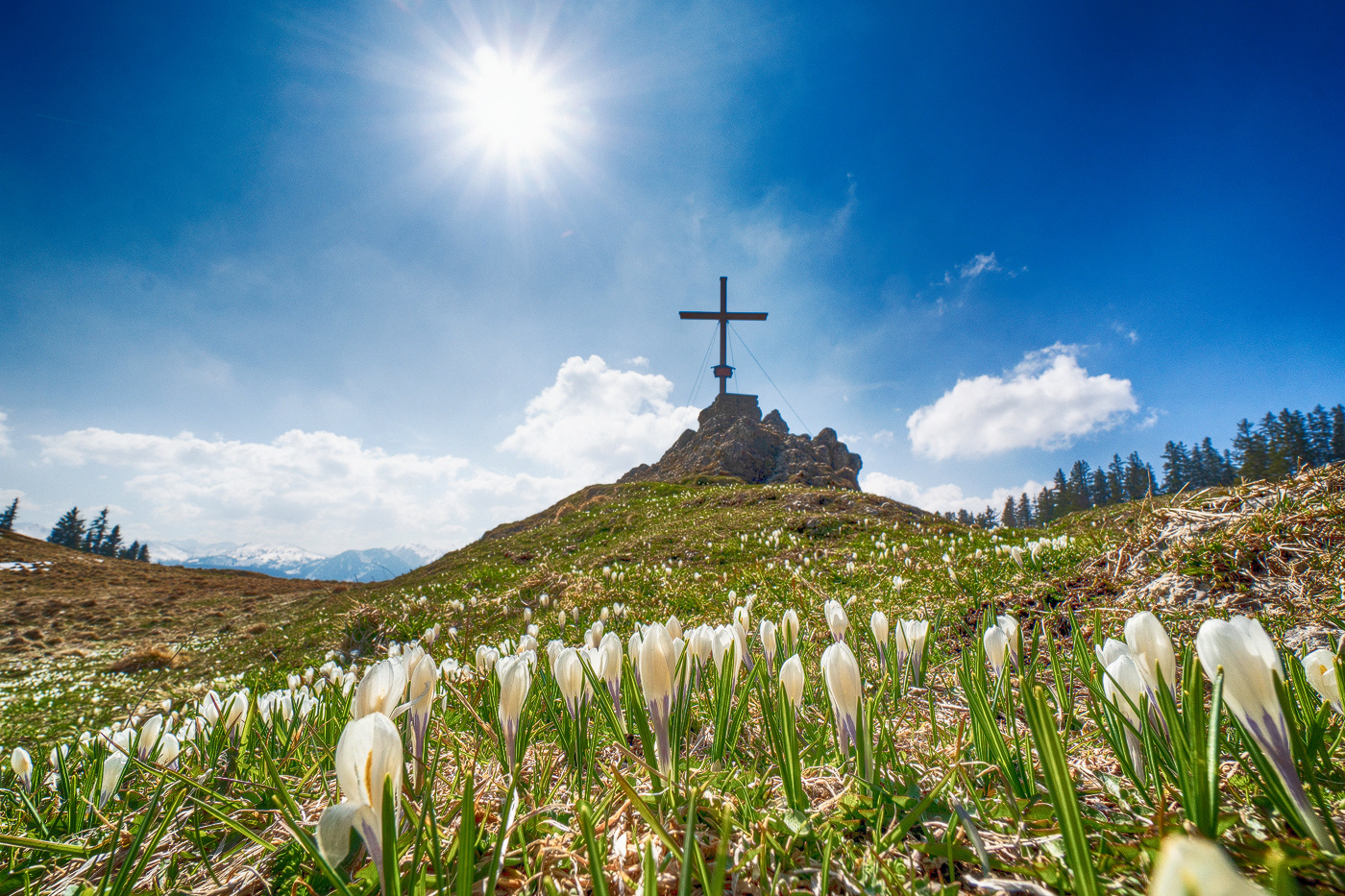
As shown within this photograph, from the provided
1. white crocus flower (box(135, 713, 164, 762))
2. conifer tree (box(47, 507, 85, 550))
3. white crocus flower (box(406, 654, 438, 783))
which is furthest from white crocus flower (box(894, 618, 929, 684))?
conifer tree (box(47, 507, 85, 550))

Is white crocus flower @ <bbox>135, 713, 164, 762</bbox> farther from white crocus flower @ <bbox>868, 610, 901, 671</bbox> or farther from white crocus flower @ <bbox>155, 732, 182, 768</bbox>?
white crocus flower @ <bbox>868, 610, 901, 671</bbox>

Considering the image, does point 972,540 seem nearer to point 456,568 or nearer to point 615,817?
point 615,817

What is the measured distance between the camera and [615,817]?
4.00ft

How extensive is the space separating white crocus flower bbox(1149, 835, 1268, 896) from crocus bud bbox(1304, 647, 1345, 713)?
1326mm

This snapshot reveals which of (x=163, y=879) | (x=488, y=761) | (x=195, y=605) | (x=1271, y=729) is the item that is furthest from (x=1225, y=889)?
(x=195, y=605)

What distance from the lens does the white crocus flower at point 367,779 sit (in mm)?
848

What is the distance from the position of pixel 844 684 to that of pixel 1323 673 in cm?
113

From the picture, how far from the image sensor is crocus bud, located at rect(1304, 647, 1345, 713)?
3.93ft

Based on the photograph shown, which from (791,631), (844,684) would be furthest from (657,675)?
(791,631)

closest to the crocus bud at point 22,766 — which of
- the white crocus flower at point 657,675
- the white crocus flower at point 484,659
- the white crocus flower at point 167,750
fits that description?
the white crocus flower at point 167,750

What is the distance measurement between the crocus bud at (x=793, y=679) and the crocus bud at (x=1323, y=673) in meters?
1.17

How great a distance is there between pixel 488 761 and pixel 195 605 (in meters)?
22.5

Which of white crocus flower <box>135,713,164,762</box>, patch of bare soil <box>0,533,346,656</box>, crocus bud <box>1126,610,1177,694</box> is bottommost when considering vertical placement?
patch of bare soil <box>0,533,346,656</box>

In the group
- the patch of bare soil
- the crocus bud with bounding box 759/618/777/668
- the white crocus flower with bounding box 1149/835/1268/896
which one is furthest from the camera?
the patch of bare soil
